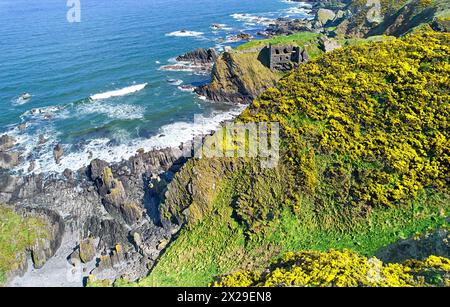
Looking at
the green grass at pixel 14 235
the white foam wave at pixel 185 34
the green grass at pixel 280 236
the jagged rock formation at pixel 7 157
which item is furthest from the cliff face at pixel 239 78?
the white foam wave at pixel 185 34

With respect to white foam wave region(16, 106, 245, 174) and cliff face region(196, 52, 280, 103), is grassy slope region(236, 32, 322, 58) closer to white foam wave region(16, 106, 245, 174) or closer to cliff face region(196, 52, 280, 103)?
cliff face region(196, 52, 280, 103)

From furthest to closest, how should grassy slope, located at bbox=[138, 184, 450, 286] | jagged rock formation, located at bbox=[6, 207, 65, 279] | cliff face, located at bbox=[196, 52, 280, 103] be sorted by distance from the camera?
cliff face, located at bbox=[196, 52, 280, 103]
jagged rock formation, located at bbox=[6, 207, 65, 279]
grassy slope, located at bbox=[138, 184, 450, 286]

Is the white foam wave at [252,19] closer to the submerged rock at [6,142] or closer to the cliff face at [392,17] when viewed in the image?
the cliff face at [392,17]

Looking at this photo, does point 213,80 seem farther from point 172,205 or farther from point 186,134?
point 172,205

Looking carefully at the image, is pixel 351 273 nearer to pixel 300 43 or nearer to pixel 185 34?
pixel 300 43

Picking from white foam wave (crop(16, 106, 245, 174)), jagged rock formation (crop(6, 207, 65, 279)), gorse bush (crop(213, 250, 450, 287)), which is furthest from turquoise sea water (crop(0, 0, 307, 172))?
gorse bush (crop(213, 250, 450, 287))

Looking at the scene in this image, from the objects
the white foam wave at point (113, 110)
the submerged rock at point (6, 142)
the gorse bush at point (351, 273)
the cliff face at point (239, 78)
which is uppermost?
the cliff face at point (239, 78)

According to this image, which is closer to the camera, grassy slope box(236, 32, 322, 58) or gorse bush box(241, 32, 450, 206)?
gorse bush box(241, 32, 450, 206)
